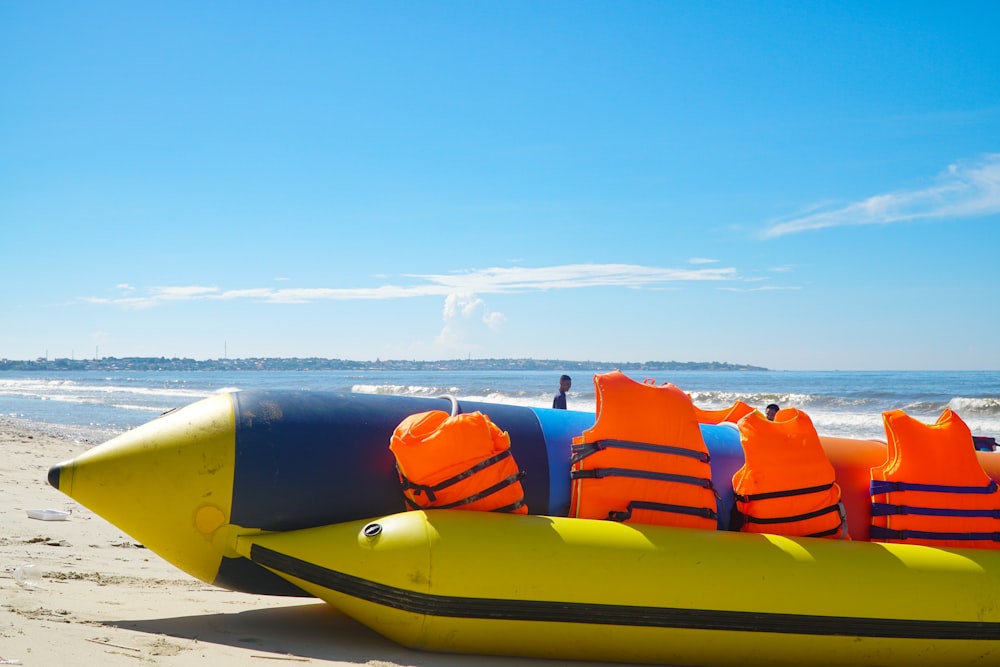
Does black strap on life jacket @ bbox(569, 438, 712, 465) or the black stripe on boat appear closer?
the black stripe on boat

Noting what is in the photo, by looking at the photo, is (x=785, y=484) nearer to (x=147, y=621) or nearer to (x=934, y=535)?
(x=934, y=535)

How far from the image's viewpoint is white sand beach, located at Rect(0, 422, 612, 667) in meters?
3.20

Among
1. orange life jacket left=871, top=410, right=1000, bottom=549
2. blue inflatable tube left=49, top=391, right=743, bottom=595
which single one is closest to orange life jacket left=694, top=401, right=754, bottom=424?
orange life jacket left=871, top=410, right=1000, bottom=549

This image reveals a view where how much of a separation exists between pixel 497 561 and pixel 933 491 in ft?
7.40

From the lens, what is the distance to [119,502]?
3.79m

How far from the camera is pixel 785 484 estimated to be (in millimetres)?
4047

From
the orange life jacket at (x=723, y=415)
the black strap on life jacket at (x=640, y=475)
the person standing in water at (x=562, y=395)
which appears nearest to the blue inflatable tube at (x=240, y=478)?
the black strap on life jacket at (x=640, y=475)

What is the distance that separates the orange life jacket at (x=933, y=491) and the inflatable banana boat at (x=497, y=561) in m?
0.21

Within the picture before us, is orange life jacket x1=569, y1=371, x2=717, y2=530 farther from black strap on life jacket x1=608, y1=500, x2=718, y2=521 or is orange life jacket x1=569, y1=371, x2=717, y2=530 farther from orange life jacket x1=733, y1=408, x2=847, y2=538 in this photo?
orange life jacket x1=733, y1=408, x2=847, y2=538

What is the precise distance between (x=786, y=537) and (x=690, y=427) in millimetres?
633

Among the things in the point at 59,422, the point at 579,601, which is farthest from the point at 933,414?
the point at 579,601

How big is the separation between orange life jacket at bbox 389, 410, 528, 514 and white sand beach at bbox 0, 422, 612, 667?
0.59 meters

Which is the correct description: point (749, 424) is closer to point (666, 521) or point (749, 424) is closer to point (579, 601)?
point (666, 521)

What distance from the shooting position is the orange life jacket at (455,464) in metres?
3.67
